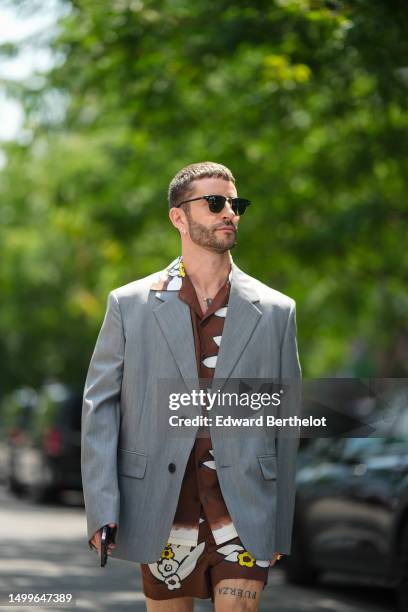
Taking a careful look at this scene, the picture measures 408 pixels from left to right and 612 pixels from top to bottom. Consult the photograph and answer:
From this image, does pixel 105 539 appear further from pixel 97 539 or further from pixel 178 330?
pixel 178 330

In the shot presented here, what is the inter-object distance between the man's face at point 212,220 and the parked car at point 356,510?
4.26 meters

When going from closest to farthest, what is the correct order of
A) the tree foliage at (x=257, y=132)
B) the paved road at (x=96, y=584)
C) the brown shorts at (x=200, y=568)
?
the brown shorts at (x=200, y=568), the paved road at (x=96, y=584), the tree foliage at (x=257, y=132)

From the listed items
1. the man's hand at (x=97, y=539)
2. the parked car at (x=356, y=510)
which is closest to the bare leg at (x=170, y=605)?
the man's hand at (x=97, y=539)

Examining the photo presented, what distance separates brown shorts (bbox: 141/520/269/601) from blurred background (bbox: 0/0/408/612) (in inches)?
165

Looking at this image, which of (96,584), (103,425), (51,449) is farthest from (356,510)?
(51,449)

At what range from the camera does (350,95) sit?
12.3 m

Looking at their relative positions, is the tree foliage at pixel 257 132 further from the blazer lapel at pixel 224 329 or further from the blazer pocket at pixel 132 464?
the blazer pocket at pixel 132 464

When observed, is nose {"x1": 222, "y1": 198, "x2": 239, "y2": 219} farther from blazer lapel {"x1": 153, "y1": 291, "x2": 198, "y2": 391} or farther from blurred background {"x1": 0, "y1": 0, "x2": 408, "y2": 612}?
blurred background {"x1": 0, "y1": 0, "x2": 408, "y2": 612}

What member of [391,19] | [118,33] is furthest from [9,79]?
[391,19]

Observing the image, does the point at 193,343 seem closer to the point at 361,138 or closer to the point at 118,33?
the point at 118,33

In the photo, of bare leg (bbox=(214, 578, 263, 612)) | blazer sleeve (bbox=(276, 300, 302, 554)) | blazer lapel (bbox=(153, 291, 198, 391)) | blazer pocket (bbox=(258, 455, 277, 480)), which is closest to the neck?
blazer lapel (bbox=(153, 291, 198, 391))

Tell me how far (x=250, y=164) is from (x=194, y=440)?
11028 mm

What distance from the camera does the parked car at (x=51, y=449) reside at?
21.5 m

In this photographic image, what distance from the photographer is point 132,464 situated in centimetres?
440
